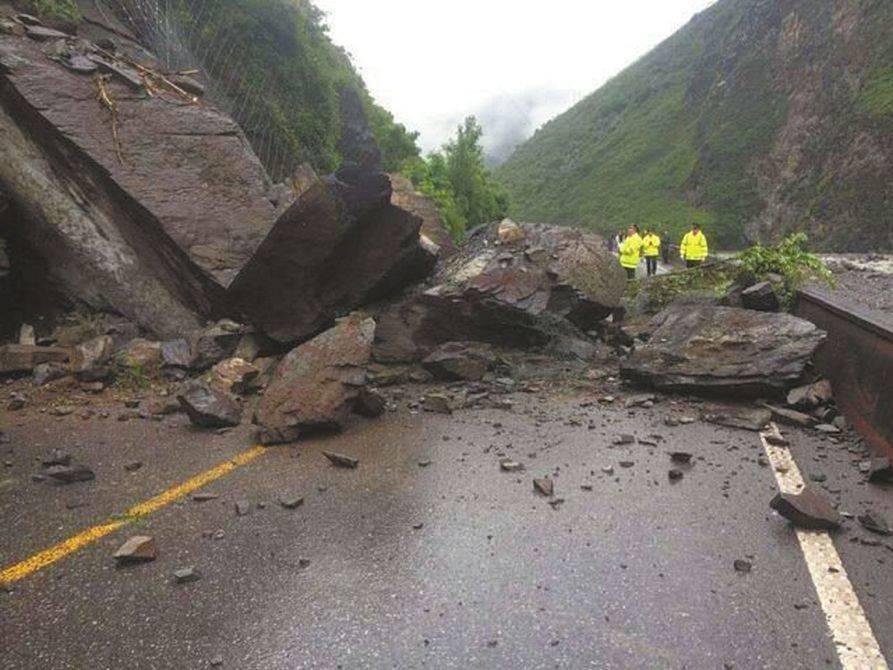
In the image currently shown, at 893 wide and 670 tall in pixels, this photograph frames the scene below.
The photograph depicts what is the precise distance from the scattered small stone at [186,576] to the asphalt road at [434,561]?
57mm

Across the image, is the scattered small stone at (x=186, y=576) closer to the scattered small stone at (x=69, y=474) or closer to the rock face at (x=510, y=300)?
the scattered small stone at (x=69, y=474)

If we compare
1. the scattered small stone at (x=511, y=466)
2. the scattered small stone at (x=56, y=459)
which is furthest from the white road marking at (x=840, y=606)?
the scattered small stone at (x=56, y=459)

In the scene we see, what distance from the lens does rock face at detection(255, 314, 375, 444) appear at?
4977 mm

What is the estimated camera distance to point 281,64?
13.3 metres

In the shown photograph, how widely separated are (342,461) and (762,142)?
2422 inches

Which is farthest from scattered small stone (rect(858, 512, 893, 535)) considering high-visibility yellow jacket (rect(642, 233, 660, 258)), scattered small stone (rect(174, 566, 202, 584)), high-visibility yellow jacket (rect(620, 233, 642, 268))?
high-visibility yellow jacket (rect(642, 233, 660, 258))

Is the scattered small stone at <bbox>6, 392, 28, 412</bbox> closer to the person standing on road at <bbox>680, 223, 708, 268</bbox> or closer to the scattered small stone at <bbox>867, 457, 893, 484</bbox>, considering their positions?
the scattered small stone at <bbox>867, 457, 893, 484</bbox>

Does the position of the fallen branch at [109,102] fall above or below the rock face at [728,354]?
above

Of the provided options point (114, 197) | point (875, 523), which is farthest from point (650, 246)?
point (875, 523)

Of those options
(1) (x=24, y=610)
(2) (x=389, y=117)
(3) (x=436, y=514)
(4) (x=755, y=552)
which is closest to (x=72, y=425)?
(1) (x=24, y=610)

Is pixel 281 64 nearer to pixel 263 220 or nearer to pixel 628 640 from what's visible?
pixel 263 220

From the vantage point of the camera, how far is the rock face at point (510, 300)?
759cm

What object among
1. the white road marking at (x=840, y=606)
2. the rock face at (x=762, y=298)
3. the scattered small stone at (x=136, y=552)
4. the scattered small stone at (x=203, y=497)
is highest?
the rock face at (x=762, y=298)

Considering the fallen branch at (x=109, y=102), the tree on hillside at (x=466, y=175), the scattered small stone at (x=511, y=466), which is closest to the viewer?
the scattered small stone at (x=511, y=466)
